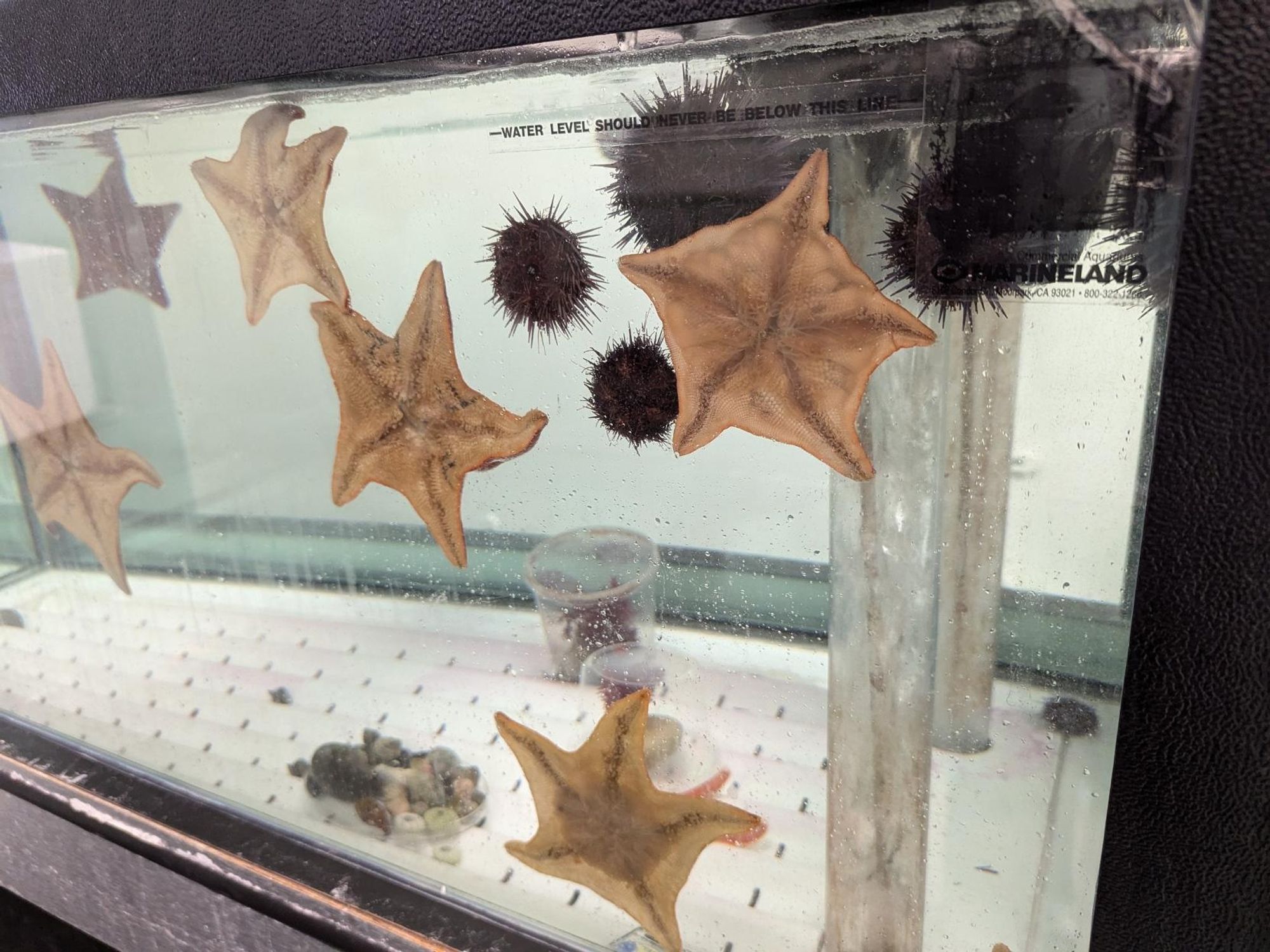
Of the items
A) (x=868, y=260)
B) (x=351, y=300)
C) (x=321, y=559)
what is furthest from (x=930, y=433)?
(x=321, y=559)

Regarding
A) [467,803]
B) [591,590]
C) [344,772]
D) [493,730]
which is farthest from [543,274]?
[344,772]

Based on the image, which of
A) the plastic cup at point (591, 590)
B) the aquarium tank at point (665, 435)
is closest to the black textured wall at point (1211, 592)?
the aquarium tank at point (665, 435)

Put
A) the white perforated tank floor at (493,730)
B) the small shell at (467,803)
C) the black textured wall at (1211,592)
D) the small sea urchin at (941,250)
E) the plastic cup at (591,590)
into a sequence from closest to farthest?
the black textured wall at (1211,592), the small sea urchin at (941,250), the white perforated tank floor at (493,730), the plastic cup at (591,590), the small shell at (467,803)

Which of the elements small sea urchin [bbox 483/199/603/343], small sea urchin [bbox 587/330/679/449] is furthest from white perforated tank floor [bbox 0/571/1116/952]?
small sea urchin [bbox 483/199/603/343]

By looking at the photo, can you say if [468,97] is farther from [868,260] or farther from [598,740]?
[598,740]

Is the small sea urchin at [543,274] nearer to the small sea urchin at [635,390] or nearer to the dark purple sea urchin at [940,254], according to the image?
the small sea urchin at [635,390]

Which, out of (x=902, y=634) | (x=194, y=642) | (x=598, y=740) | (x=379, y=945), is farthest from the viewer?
(x=194, y=642)

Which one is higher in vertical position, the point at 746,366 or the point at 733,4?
the point at 733,4
